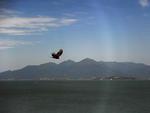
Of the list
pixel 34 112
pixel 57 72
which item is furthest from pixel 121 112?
pixel 57 72

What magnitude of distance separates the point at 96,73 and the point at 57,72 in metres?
20.2

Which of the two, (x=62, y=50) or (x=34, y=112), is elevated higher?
(x=62, y=50)

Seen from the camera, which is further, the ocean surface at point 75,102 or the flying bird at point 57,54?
the ocean surface at point 75,102

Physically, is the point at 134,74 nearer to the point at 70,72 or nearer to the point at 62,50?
the point at 70,72

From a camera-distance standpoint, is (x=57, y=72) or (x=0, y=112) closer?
(x=0, y=112)

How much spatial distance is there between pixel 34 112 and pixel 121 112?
6421 mm

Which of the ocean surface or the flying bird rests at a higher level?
the flying bird

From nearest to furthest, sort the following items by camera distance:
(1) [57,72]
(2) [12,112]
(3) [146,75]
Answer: (2) [12,112]
(1) [57,72]
(3) [146,75]

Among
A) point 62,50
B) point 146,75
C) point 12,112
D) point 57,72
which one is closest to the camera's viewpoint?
point 62,50

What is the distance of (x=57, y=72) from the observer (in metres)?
171

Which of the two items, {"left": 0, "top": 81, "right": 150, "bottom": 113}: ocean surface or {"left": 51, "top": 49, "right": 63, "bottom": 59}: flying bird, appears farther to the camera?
{"left": 0, "top": 81, "right": 150, "bottom": 113}: ocean surface

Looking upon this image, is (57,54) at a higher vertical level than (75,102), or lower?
higher

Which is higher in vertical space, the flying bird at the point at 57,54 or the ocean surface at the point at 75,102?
the flying bird at the point at 57,54

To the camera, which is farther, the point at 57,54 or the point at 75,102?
the point at 75,102
